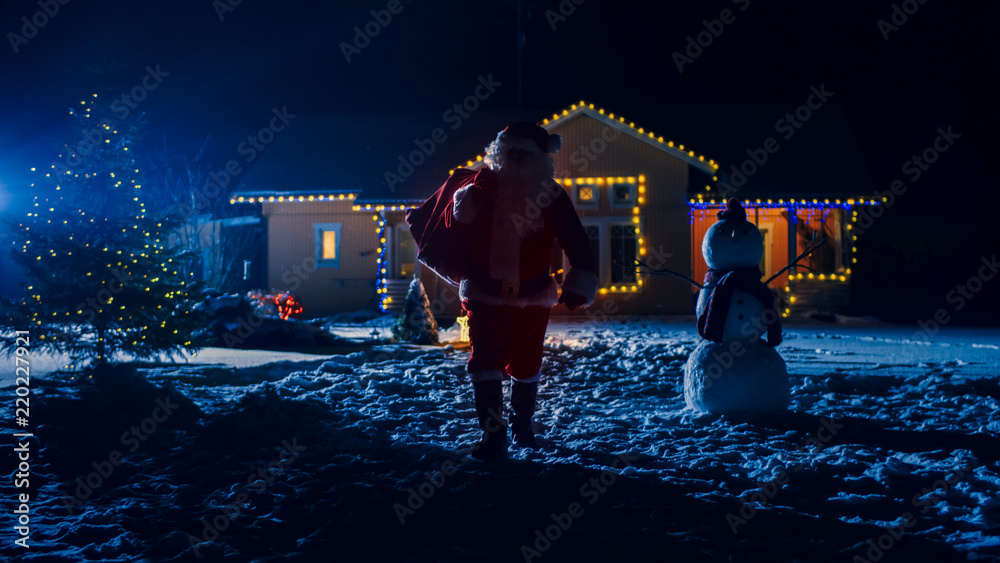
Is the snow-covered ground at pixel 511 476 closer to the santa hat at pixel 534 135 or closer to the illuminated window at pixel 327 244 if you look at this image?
the santa hat at pixel 534 135

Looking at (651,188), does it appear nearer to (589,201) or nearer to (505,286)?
(589,201)

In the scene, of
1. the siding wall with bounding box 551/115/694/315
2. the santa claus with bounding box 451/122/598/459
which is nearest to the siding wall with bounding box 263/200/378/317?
the siding wall with bounding box 551/115/694/315

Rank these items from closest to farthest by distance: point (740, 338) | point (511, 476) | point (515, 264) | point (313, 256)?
1. point (511, 476)
2. point (515, 264)
3. point (740, 338)
4. point (313, 256)

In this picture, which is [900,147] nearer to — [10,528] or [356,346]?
[356,346]

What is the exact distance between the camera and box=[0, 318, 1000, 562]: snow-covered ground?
289 centimetres

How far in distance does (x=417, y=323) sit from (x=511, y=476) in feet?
24.6

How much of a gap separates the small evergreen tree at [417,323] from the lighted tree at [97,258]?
3878 millimetres

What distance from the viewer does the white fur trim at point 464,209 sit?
14.4 ft

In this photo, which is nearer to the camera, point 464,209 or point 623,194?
point 464,209

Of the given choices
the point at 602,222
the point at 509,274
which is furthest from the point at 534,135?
the point at 602,222

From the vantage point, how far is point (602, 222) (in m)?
17.6

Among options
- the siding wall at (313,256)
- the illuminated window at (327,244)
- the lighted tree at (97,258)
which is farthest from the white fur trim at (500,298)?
the illuminated window at (327,244)

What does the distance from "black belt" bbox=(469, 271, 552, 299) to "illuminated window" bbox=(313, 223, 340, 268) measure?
16.5 meters

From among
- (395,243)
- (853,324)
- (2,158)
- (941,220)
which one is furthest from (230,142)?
(941,220)
